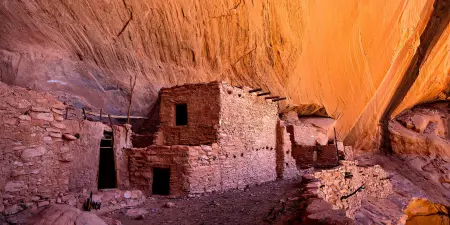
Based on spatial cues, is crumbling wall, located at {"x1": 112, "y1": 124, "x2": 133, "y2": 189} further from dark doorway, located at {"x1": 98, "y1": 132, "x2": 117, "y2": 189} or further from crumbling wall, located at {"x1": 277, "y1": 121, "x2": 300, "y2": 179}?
crumbling wall, located at {"x1": 277, "y1": 121, "x2": 300, "y2": 179}

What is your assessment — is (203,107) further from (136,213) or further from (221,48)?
(136,213)

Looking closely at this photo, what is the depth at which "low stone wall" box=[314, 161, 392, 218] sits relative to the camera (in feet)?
21.0

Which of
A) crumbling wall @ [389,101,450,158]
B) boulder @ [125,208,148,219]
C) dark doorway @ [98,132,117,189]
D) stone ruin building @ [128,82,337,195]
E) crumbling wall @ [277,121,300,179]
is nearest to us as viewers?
boulder @ [125,208,148,219]

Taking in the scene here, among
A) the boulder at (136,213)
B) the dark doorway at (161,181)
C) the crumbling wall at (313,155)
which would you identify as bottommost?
the boulder at (136,213)

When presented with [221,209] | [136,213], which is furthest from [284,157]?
[136,213]

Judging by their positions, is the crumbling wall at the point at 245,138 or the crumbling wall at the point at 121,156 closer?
the crumbling wall at the point at 121,156

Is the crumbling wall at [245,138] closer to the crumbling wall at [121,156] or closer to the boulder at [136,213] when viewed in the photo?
the crumbling wall at [121,156]

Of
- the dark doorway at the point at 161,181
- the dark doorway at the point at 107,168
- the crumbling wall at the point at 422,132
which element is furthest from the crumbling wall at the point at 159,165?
the crumbling wall at the point at 422,132

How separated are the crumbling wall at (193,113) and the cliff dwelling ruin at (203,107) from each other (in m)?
0.04

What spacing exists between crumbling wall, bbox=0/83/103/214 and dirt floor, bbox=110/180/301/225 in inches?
46.1

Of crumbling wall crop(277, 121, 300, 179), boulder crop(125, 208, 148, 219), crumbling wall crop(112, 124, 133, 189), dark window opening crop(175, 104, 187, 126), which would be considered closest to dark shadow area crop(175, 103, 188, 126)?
dark window opening crop(175, 104, 187, 126)

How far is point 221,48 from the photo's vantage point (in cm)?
875

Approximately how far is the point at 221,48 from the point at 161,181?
4028 millimetres

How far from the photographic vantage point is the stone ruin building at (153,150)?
442 cm
